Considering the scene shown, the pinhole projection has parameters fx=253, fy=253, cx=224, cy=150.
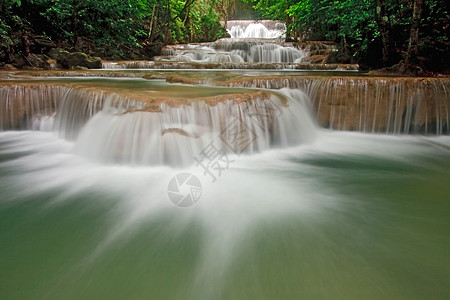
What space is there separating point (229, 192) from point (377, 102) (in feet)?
13.4

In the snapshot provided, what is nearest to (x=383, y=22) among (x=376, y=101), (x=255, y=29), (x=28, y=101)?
(x=376, y=101)

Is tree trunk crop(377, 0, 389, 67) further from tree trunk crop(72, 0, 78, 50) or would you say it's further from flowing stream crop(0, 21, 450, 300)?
tree trunk crop(72, 0, 78, 50)

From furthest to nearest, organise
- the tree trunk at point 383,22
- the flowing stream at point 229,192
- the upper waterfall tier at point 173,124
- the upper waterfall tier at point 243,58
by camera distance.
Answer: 1. the upper waterfall tier at point 243,58
2. the tree trunk at point 383,22
3. the upper waterfall tier at point 173,124
4. the flowing stream at point 229,192

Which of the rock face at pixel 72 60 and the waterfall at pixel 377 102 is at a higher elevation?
the rock face at pixel 72 60

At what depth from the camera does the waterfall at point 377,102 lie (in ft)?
16.3

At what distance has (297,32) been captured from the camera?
18781mm

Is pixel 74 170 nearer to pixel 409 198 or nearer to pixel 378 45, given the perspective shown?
pixel 409 198

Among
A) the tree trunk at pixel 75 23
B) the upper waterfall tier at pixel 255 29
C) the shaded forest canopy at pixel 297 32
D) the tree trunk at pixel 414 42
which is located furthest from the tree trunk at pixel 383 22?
the upper waterfall tier at pixel 255 29

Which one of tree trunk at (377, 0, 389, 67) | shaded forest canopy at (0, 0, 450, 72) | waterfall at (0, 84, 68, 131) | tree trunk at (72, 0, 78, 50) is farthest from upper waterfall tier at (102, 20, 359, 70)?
waterfall at (0, 84, 68, 131)

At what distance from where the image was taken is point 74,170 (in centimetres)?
344

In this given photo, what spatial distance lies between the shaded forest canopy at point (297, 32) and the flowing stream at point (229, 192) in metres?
4.18

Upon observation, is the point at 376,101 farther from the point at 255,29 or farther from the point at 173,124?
the point at 255,29

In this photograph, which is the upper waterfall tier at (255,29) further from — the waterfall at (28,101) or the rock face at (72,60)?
the waterfall at (28,101)

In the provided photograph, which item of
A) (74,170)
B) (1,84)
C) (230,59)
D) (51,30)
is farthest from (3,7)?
(74,170)
